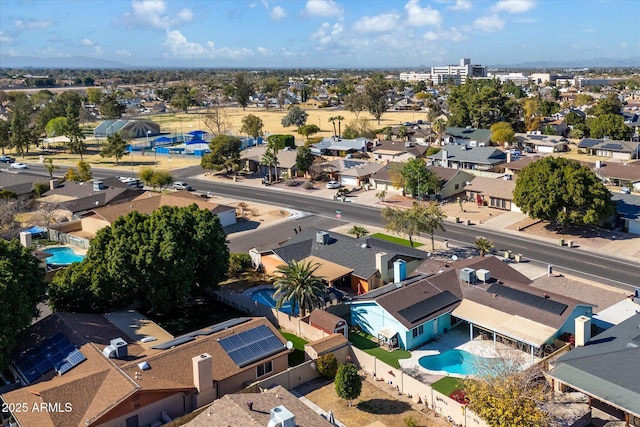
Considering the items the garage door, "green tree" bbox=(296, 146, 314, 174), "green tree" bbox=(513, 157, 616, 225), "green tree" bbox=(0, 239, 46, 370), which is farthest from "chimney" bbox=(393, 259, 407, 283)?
"green tree" bbox=(296, 146, 314, 174)

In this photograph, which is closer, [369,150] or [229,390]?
[229,390]

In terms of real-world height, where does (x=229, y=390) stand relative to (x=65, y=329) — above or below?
below

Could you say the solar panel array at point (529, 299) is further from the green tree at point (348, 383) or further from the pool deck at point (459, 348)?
the green tree at point (348, 383)

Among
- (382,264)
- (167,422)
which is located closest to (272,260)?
(382,264)

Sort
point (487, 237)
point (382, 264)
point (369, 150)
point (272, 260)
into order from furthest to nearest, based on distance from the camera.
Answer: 1. point (369, 150)
2. point (487, 237)
3. point (272, 260)
4. point (382, 264)

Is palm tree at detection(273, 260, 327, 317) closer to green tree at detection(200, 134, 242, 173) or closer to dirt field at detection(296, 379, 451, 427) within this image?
dirt field at detection(296, 379, 451, 427)

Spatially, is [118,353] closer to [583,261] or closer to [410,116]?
[583,261]

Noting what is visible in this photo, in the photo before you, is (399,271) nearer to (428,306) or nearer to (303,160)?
(428,306)
